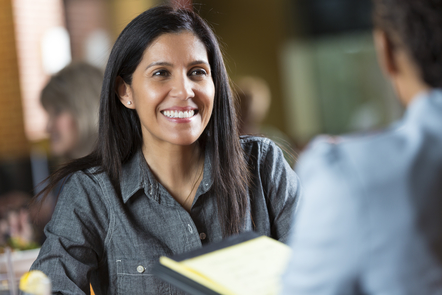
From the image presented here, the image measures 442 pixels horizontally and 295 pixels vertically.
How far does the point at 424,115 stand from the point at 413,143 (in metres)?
0.05

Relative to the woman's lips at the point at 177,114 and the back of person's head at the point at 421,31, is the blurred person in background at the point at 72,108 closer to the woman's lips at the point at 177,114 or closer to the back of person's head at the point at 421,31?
the woman's lips at the point at 177,114

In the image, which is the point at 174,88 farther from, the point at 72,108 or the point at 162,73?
the point at 72,108

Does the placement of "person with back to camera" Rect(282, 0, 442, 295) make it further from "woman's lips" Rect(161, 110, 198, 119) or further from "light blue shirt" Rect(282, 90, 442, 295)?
"woman's lips" Rect(161, 110, 198, 119)

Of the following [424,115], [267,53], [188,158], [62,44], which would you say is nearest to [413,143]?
[424,115]

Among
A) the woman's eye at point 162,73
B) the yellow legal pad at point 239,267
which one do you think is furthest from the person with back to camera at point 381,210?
the woman's eye at point 162,73

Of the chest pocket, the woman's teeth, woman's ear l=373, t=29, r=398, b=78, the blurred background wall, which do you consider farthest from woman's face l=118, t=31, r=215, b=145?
the blurred background wall

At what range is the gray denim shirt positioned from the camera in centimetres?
134

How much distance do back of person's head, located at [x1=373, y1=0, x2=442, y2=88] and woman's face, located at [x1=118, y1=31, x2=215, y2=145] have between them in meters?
0.89

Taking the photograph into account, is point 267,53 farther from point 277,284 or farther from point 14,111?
point 277,284

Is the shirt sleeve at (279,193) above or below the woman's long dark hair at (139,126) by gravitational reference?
below

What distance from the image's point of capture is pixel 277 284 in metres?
0.81

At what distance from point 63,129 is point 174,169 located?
131 centimetres

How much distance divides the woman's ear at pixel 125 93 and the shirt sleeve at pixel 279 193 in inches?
18.3

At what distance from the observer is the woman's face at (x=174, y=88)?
1.47 metres
